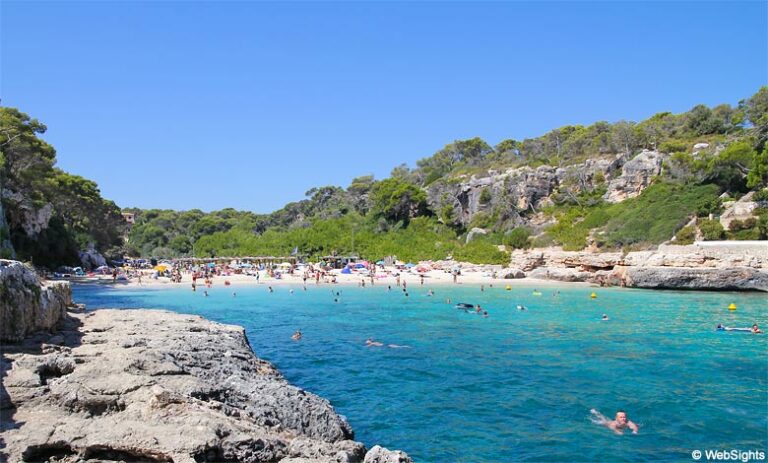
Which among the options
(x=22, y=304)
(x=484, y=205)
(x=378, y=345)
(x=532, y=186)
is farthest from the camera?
(x=484, y=205)

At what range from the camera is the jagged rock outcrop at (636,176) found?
5319cm

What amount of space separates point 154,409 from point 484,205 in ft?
198

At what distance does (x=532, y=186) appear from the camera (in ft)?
198

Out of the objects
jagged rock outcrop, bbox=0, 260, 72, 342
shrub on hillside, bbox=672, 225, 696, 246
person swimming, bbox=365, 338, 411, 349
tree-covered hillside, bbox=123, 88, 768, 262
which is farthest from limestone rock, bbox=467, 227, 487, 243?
jagged rock outcrop, bbox=0, 260, 72, 342

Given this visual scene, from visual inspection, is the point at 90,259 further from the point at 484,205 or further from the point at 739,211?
the point at 739,211

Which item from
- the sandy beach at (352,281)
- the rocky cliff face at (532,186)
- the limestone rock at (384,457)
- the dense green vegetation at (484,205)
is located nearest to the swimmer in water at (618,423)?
the limestone rock at (384,457)

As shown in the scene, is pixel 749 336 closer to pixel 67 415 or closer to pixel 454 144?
pixel 67 415

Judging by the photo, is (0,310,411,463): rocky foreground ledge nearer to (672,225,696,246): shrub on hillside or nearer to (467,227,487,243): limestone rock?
(672,225,696,246): shrub on hillside

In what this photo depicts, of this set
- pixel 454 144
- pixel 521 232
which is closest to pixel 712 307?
pixel 521 232

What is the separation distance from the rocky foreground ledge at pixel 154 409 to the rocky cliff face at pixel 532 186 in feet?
172

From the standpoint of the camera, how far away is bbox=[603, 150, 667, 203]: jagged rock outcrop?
5319 cm

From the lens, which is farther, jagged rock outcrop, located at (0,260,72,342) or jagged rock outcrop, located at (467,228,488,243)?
jagged rock outcrop, located at (467,228,488,243)

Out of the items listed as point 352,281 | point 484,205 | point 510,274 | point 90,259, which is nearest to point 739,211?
point 510,274

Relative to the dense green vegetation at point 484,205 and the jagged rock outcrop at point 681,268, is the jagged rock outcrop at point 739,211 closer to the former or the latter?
the dense green vegetation at point 484,205
